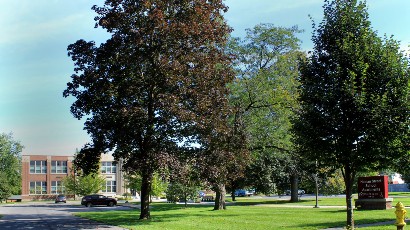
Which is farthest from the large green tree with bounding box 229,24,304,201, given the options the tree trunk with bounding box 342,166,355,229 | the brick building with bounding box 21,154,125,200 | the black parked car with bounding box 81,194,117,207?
the brick building with bounding box 21,154,125,200

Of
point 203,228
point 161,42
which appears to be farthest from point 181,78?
point 203,228

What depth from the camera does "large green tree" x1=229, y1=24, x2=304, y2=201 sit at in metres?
33.6

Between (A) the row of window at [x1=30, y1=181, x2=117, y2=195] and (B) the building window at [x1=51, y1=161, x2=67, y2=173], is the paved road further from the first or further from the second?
(B) the building window at [x1=51, y1=161, x2=67, y2=173]

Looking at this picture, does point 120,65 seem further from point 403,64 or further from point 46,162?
point 46,162

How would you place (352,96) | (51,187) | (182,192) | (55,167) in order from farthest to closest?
(55,167) → (51,187) → (182,192) → (352,96)

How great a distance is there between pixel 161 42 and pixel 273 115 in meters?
13.9

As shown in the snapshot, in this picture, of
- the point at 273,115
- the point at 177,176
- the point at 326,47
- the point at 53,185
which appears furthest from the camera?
the point at 53,185

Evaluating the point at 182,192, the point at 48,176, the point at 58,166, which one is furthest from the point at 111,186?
the point at 182,192

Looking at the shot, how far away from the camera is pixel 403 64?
580 inches

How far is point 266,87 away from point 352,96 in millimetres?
19884

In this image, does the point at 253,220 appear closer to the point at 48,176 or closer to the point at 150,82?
the point at 150,82

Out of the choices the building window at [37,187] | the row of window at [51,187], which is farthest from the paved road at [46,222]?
the building window at [37,187]

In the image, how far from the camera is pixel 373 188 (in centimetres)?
A: 2870

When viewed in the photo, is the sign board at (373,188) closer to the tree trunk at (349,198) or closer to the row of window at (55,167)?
the tree trunk at (349,198)
